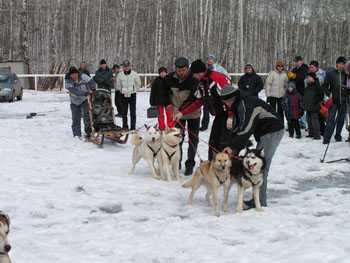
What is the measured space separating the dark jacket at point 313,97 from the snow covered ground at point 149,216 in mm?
1857

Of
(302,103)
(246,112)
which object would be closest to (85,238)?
(246,112)

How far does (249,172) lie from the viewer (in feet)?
19.5

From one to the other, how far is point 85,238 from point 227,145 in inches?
76.5

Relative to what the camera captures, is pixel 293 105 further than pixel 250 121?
Yes

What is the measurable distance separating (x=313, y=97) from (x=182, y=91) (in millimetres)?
4566

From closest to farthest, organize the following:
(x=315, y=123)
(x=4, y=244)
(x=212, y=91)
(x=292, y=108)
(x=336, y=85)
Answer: (x=4, y=244), (x=212, y=91), (x=336, y=85), (x=315, y=123), (x=292, y=108)

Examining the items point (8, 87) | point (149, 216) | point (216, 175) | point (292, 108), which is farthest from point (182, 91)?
point (8, 87)

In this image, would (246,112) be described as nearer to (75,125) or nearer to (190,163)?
(190,163)

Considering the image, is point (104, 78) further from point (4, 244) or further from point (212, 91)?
point (4, 244)

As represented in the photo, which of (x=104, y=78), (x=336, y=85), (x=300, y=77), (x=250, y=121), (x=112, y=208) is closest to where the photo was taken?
(x=250, y=121)

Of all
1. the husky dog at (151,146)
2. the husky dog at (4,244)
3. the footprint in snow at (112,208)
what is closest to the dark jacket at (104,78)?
the husky dog at (151,146)

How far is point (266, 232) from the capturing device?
5266mm

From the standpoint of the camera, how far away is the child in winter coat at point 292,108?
11945 millimetres

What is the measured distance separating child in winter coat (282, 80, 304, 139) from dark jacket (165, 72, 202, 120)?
4545mm
